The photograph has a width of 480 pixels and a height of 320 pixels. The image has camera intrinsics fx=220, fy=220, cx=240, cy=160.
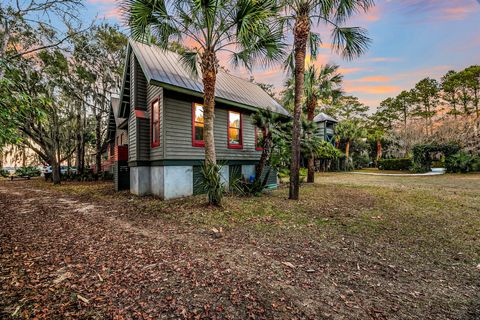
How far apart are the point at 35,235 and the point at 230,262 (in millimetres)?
4434

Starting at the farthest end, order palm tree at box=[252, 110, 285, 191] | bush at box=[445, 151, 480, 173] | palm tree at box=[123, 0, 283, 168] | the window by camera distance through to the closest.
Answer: bush at box=[445, 151, 480, 173] → the window → palm tree at box=[252, 110, 285, 191] → palm tree at box=[123, 0, 283, 168]

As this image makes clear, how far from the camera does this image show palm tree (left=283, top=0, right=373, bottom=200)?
7.72 m

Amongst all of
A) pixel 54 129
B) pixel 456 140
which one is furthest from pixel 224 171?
pixel 456 140

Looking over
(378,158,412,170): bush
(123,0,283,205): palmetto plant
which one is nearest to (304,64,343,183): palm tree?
(123,0,283,205): palmetto plant

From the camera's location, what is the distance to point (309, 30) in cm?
809

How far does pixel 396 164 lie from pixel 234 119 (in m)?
25.7

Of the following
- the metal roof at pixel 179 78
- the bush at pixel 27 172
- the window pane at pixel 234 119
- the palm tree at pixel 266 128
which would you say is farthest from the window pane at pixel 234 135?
the bush at pixel 27 172

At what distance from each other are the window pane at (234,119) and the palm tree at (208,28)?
3.89 meters

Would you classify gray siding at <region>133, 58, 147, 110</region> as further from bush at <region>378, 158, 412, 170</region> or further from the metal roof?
bush at <region>378, 158, 412, 170</region>

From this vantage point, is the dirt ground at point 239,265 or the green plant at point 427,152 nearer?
the dirt ground at point 239,265

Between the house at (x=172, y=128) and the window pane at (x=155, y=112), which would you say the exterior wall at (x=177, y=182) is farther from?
the window pane at (x=155, y=112)

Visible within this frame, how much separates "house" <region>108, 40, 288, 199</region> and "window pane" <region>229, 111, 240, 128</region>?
5 cm

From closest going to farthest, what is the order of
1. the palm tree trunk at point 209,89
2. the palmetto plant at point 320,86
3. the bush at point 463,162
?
the palm tree trunk at point 209,89 < the palmetto plant at point 320,86 < the bush at point 463,162

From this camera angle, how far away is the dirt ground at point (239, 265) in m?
2.49
